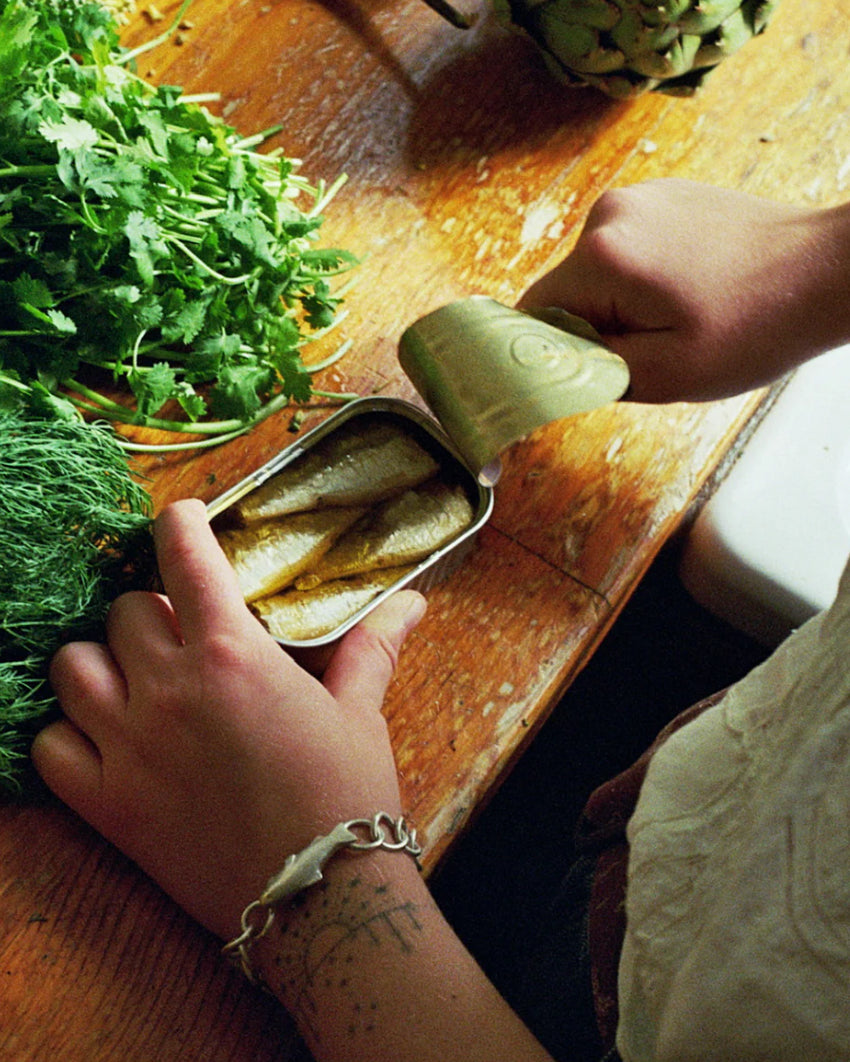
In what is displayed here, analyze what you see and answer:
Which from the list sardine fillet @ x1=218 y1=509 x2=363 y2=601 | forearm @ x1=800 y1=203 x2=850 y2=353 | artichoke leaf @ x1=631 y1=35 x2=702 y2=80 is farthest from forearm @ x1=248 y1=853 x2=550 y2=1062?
artichoke leaf @ x1=631 y1=35 x2=702 y2=80

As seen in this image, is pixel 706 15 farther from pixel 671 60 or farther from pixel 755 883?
pixel 755 883

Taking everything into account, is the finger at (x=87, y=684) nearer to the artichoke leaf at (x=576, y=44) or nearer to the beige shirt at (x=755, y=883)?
the beige shirt at (x=755, y=883)

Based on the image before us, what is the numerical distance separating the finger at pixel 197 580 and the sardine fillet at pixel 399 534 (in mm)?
98

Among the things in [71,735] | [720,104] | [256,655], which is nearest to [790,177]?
[720,104]

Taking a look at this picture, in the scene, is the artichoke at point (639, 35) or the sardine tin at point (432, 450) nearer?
the sardine tin at point (432, 450)

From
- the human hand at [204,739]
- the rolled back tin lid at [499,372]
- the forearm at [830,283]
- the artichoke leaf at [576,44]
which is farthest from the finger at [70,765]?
the artichoke leaf at [576,44]

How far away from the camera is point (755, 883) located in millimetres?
448

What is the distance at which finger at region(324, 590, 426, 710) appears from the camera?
72cm

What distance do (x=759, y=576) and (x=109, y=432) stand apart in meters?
0.73

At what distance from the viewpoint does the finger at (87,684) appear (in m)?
0.69

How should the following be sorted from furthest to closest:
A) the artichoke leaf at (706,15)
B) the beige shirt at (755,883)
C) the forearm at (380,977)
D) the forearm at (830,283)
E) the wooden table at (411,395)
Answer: the artichoke leaf at (706,15) < the forearm at (830,283) < the wooden table at (411,395) < the forearm at (380,977) < the beige shirt at (755,883)

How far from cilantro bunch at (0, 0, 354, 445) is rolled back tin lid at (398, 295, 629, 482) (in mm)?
159

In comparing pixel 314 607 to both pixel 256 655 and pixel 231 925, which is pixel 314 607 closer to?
pixel 256 655

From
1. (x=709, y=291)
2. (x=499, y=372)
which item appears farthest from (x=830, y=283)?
(x=499, y=372)
